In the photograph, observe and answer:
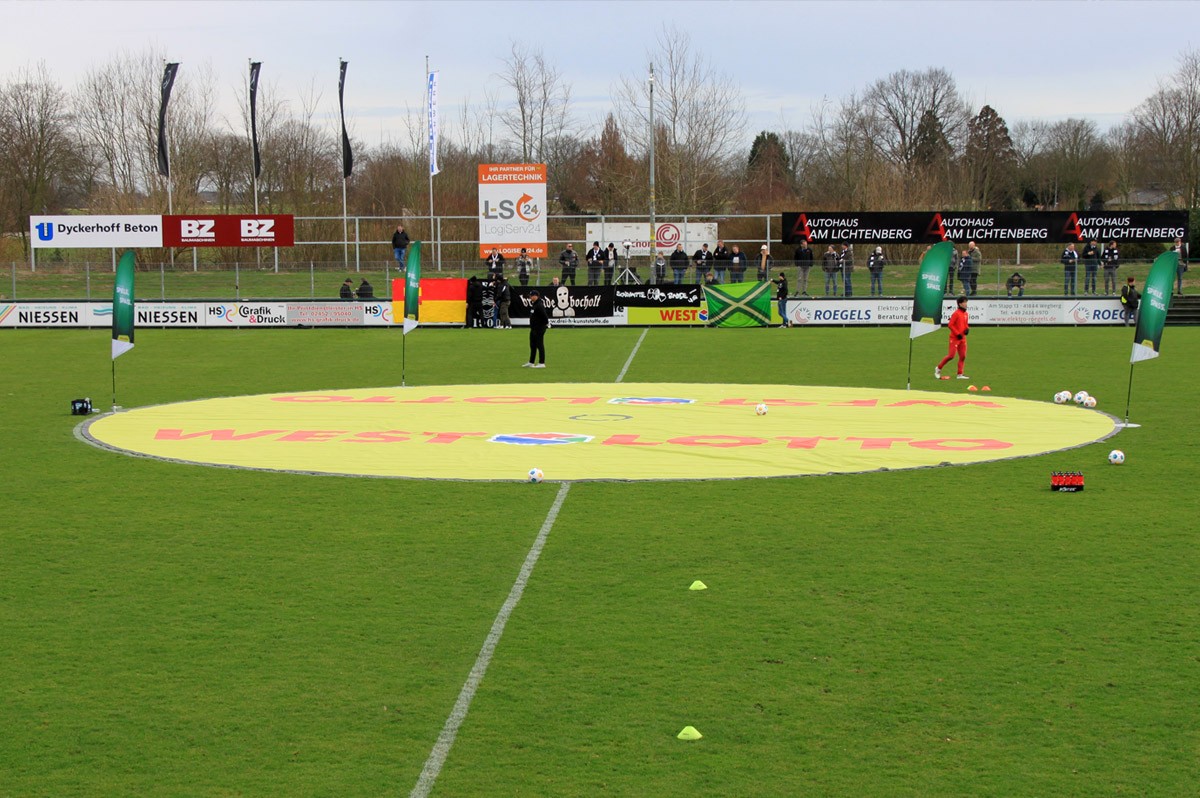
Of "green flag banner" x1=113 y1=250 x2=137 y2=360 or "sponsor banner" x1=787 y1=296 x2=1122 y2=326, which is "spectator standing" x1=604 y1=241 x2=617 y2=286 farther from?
"green flag banner" x1=113 y1=250 x2=137 y2=360

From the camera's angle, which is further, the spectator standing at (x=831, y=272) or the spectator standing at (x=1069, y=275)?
the spectator standing at (x=831, y=272)

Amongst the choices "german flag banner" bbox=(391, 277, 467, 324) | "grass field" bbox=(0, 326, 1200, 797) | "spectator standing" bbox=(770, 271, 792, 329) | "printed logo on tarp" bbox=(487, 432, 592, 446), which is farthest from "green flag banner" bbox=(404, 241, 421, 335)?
"spectator standing" bbox=(770, 271, 792, 329)

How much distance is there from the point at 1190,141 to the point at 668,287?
49.5 meters

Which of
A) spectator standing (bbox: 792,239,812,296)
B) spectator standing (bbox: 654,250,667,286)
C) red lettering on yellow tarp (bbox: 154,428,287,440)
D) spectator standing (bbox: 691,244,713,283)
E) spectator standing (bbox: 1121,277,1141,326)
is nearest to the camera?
red lettering on yellow tarp (bbox: 154,428,287,440)

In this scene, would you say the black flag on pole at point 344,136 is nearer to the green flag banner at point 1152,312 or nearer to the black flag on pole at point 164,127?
the black flag on pole at point 164,127

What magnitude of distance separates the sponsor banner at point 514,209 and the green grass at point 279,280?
11.1ft

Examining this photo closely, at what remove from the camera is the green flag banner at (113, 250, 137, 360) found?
21047 millimetres

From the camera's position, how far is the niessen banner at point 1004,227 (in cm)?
5034

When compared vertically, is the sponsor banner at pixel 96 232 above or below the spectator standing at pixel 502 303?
above

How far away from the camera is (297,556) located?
37.0 feet

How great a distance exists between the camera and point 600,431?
19.0 m

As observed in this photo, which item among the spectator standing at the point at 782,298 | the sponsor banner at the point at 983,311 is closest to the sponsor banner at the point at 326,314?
the spectator standing at the point at 782,298

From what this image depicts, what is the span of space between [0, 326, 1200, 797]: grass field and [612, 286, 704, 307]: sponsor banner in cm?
2735

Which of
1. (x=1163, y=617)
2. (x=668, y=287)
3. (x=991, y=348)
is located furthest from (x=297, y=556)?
(x=668, y=287)
